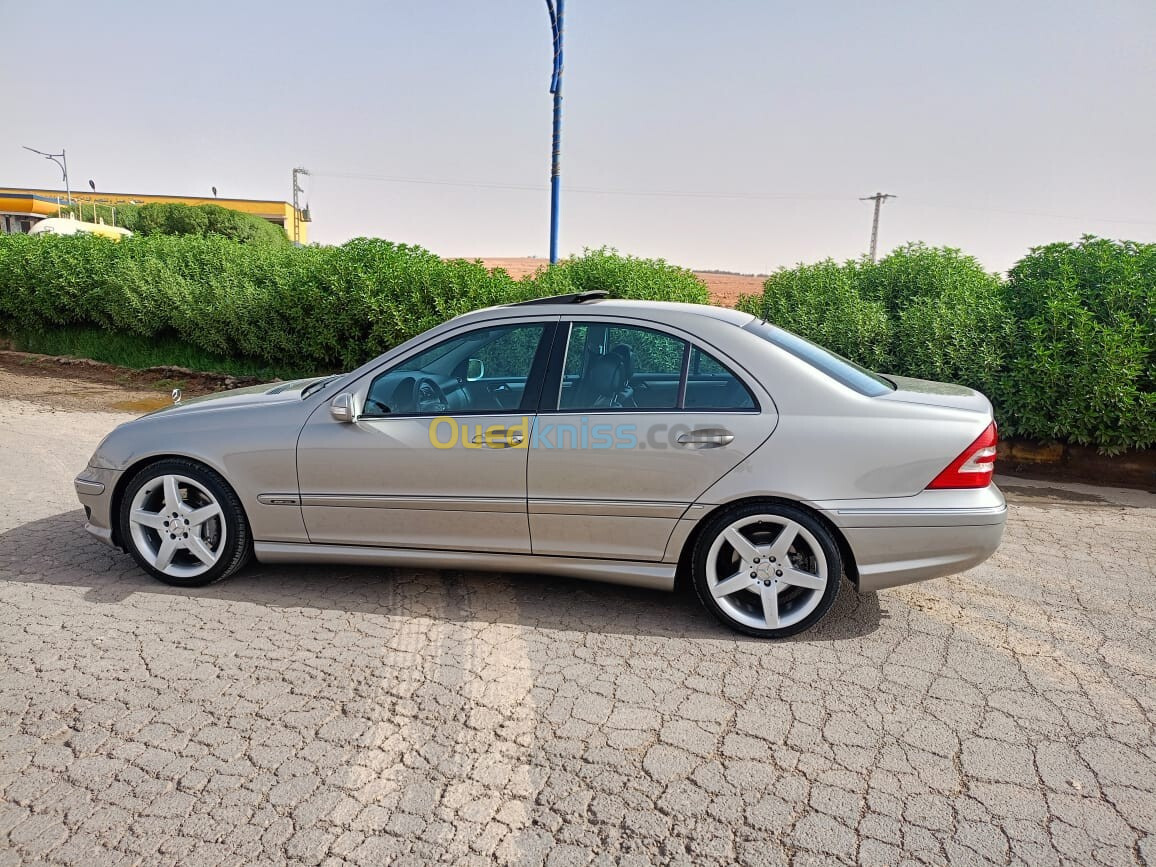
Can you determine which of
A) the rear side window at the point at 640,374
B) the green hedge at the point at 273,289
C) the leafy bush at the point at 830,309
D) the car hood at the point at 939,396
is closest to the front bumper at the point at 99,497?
the rear side window at the point at 640,374

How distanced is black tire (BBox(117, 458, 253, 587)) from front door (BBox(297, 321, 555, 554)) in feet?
1.34

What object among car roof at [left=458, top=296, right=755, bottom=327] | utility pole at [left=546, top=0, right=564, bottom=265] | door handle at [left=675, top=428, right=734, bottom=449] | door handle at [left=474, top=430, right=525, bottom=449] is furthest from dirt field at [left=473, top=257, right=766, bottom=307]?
door handle at [left=675, top=428, right=734, bottom=449]

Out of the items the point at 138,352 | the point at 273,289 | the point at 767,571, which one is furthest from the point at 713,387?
the point at 138,352

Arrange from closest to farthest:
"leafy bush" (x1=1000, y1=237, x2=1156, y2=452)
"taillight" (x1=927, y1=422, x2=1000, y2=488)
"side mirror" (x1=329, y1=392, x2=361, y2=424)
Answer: "taillight" (x1=927, y1=422, x2=1000, y2=488) → "side mirror" (x1=329, y1=392, x2=361, y2=424) → "leafy bush" (x1=1000, y1=237, x2=1156, y2=452)

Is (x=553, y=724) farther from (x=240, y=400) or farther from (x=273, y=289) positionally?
(x=273, y=289)

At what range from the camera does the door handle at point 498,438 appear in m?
4.12

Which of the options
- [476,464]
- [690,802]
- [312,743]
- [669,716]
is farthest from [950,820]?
[476,464]

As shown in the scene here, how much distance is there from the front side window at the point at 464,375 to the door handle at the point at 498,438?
140 mm

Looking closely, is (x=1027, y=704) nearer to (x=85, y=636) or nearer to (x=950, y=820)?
(x=950, y=820)

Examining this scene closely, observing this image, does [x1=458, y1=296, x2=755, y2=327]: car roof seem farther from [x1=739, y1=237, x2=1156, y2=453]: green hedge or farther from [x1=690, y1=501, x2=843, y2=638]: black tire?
[x1=739, y1=237, x2=1156, y2=453]: green hedge

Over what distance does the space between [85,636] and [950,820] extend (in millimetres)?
3734

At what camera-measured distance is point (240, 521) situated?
14.8ft

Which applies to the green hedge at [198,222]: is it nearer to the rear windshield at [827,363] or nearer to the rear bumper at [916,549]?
the rear windshield at [827,363]

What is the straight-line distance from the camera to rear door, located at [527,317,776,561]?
395cm
